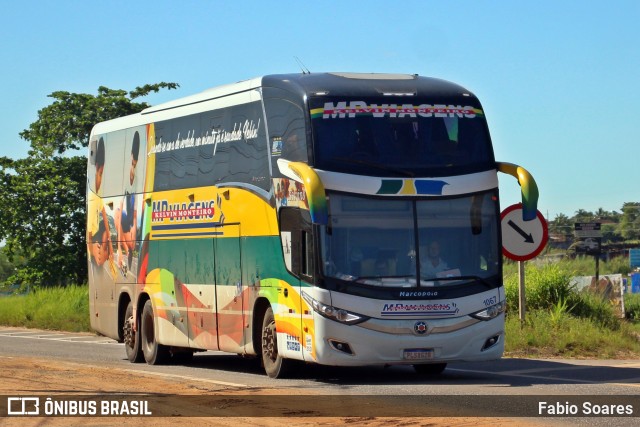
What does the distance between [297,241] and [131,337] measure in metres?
8.00

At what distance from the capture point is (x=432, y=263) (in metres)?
18.2

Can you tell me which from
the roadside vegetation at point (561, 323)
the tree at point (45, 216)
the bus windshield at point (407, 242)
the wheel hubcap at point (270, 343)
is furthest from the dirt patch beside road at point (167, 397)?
the tree at point (45, 216)

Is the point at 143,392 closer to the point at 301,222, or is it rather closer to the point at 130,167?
the point at 301,222

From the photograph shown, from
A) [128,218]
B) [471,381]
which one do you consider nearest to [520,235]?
[471,381]

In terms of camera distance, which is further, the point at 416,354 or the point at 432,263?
the point at 432,263

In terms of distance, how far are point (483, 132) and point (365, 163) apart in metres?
1.93

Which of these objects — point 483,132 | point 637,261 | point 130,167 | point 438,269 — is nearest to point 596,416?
point 438,269

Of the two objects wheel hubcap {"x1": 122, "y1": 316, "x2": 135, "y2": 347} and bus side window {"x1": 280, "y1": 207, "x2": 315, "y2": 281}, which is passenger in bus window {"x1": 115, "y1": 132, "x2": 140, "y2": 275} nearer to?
wheel hubcap {"x1": 122, "y1": 316, "x2": 135, "y2": 347}

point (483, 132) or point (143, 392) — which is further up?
point (483, 132)

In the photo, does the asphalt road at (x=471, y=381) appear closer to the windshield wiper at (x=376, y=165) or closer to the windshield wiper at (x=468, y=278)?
the windshield wiper at (x=468, y=278)

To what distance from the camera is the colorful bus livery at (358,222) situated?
17922mm

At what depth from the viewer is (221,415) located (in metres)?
13.9

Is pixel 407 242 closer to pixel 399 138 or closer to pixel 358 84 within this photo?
pixel 399 138

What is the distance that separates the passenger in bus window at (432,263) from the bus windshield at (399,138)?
3.37 ft
